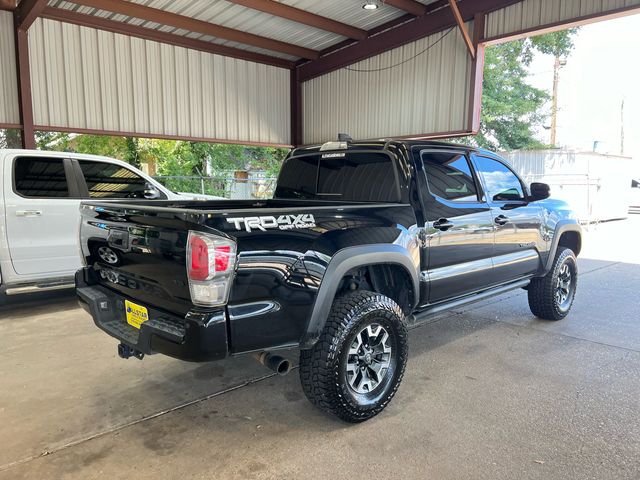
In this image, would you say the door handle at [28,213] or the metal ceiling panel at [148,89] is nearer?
the door handle at [28,213]

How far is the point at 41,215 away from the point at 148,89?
6481 millimetres

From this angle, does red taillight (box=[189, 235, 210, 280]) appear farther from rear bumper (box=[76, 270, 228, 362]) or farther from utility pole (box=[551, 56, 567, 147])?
utility pole (box=[551, 56, 567, 147])

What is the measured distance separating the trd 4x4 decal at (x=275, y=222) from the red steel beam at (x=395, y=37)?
830 cm

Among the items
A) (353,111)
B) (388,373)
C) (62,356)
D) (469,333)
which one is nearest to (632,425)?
(388,373)

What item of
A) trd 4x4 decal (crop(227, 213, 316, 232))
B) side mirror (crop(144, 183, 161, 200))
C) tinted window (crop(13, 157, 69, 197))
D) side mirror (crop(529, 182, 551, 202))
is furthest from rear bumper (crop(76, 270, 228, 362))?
side mirror (crop(144, 183, 161, 200))

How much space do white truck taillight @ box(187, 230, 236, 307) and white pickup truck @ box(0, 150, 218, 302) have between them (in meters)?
4.05

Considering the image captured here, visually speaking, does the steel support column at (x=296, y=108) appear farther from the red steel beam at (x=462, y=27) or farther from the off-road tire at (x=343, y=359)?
the off-road tire at (x=343, y=359)

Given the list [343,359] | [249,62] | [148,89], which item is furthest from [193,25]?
[343,359]

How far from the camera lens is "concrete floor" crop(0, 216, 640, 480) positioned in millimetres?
2531

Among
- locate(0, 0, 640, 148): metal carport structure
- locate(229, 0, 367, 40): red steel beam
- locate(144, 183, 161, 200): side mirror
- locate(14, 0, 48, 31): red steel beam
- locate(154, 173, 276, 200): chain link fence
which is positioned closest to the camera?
locate(144, 183, 161, 200): side mirror

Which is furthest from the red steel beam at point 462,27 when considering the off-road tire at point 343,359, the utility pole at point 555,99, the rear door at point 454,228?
the utility pole at point 555,99

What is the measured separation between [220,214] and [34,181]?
424cm

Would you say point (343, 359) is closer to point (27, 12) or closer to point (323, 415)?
point (323, 415)

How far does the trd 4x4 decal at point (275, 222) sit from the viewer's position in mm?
2379
